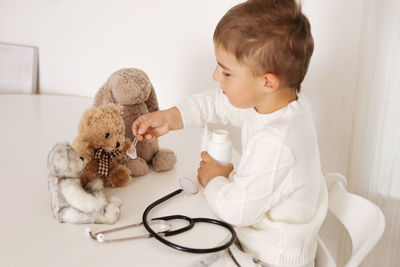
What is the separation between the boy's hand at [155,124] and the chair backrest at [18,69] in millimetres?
1024

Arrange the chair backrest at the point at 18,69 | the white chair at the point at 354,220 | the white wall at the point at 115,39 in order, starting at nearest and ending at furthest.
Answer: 1. the white chair at the point at 354,220
2. the white wall at the point at 115,39
3. the chair backrest at the point at 18,69

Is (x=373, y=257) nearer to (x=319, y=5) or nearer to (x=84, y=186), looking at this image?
(x=319, y=5)

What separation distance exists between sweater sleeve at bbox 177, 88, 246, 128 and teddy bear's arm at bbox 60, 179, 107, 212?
359 millimetres

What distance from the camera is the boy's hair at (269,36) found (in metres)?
0.68

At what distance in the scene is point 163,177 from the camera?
87cm

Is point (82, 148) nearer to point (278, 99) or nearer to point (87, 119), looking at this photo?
point (87, 119)

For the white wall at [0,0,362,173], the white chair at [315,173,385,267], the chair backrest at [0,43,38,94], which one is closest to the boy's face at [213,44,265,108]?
the white chair at [315,173,385,267]

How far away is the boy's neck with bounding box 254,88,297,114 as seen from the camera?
761 millimetres

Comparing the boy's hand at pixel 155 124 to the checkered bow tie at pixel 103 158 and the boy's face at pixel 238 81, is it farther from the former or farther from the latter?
the boy's face at pixel 238 81

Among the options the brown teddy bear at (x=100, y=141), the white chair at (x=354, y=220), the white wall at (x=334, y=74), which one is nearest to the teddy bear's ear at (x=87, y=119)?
the brown teddy bear at (x=100, y=141)

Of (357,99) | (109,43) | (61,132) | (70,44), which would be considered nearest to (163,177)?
(61,132)

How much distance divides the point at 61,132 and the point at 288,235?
0.73 m

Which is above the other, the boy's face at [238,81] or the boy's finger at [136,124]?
the boy's face at [238,81]

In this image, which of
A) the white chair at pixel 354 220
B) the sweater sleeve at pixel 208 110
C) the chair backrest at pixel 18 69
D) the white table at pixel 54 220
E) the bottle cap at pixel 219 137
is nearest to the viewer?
the white table at pixel 54 220
